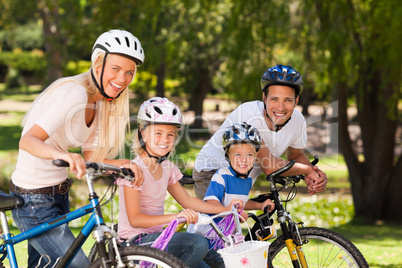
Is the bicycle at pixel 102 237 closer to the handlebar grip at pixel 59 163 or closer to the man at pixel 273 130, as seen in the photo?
the handlebar grip at pixel 59 163

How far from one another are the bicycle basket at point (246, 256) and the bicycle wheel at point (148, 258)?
32 centimetres

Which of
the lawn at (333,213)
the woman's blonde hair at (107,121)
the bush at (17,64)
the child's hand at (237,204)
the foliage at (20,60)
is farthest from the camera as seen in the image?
the foliage at (20,60)

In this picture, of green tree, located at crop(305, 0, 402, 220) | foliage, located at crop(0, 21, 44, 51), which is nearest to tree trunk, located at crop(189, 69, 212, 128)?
green tree, located at crop(305, 0, 402, 220)

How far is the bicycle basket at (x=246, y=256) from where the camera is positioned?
293 centimetres

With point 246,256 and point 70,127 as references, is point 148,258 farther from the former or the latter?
point 70,127

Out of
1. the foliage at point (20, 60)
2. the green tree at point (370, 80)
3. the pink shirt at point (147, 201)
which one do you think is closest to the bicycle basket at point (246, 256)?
the pink shirt at point (147, 201)

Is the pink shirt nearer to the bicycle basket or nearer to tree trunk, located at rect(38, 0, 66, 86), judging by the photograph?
the bicycle basket

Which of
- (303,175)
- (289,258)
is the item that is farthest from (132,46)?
(289,258)

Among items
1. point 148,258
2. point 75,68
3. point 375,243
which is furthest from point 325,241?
point 75,68

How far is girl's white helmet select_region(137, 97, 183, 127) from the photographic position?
327cm

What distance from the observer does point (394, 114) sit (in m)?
9.51

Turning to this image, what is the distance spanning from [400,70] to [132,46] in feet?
22.3

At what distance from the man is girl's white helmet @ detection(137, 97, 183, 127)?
0.61 meters

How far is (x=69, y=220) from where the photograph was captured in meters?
3.03
